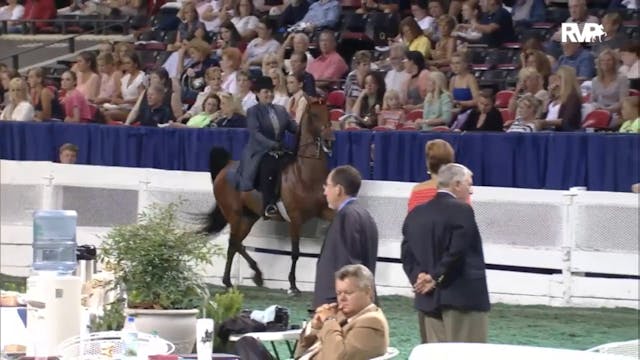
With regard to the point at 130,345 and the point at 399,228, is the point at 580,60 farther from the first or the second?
the point at 130,345

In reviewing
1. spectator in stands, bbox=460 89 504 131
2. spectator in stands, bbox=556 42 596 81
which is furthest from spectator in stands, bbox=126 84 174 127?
spectator in stands, bbox=556 42 596 81

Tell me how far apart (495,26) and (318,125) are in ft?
10.8

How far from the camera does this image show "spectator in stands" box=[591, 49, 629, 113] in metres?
15.4

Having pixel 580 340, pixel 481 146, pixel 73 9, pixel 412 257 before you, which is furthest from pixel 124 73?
pixel 412 257

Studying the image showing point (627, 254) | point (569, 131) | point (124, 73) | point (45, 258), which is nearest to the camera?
point (45, 258)

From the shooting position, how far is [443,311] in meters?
8.97

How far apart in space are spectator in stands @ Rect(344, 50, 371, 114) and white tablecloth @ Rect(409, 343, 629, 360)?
10203 millimetres

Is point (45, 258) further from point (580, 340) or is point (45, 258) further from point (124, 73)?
point (124, 73)

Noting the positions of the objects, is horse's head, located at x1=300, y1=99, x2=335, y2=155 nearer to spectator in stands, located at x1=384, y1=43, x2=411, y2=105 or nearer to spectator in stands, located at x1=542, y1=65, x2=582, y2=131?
spectator in stands, located at x1=384, y1=43, x2=411, y2=105

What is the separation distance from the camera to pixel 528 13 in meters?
18.3

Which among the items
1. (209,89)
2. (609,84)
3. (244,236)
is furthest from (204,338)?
(209,89)

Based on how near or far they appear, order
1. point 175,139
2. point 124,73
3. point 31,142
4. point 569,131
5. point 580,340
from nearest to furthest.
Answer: point 580,340 → point 569,131 → point 175,139 → point 31,142 → point 124,73

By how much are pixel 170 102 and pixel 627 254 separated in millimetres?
6466

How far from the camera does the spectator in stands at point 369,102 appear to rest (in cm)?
1680
